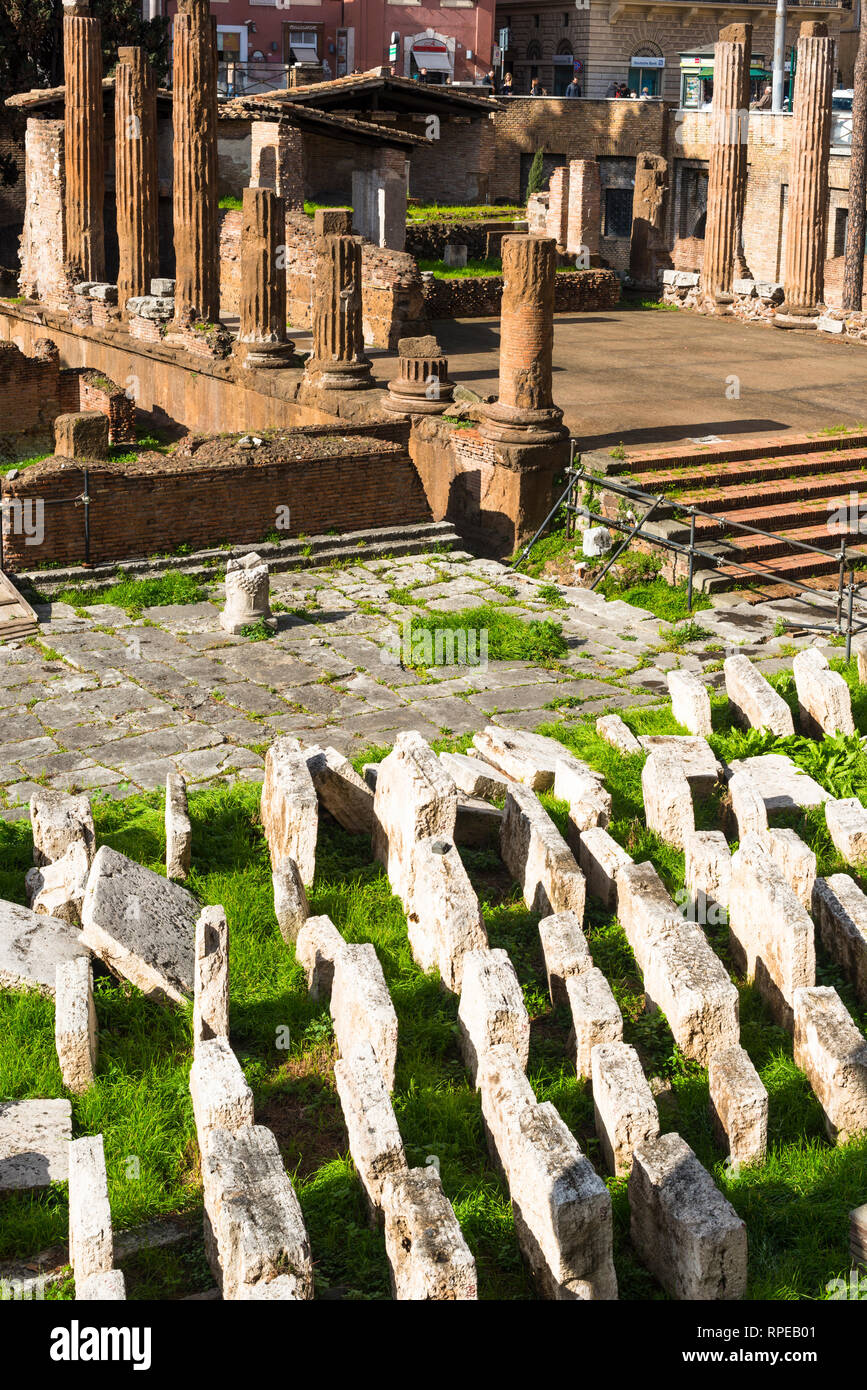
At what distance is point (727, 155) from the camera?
24.3 m

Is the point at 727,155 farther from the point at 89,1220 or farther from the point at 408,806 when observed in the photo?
the point at 89,1220

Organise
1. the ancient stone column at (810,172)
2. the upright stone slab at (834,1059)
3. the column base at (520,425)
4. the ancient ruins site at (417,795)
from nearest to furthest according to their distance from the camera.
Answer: the ancient ruins site at (417,795), the upright stone slab at (834,1059), the column base at (520,425), the ancient stone column at (810,172)

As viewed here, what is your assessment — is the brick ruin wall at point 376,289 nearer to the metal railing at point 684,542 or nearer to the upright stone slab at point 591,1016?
the metal railing at point 684,542

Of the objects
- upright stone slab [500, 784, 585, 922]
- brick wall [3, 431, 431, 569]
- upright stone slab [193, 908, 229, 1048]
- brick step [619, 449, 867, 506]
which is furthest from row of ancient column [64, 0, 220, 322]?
upright stone slab [193, 908, 229, 1048]

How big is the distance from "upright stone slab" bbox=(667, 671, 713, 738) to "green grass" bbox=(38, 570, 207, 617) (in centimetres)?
438

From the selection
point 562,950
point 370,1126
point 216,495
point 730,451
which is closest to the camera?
point 370,1126

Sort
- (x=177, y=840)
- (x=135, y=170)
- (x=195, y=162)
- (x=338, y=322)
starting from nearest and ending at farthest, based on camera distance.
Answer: (x=177, y=840)
(x=338, y=322)
(x=195, y=162)
(x=135, y=170)

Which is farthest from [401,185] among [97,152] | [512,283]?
[512,283]

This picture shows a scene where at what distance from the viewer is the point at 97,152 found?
24.8 m

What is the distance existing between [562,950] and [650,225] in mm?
21847

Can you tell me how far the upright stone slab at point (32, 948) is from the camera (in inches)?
276

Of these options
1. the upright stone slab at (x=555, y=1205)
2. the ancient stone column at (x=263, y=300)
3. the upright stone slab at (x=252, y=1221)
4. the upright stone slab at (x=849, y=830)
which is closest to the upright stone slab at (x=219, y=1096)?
the upright stone slab at (x=252, y=1221)

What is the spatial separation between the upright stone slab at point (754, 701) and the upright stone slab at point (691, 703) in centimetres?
23

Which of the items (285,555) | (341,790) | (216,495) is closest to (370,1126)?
(341,790)
